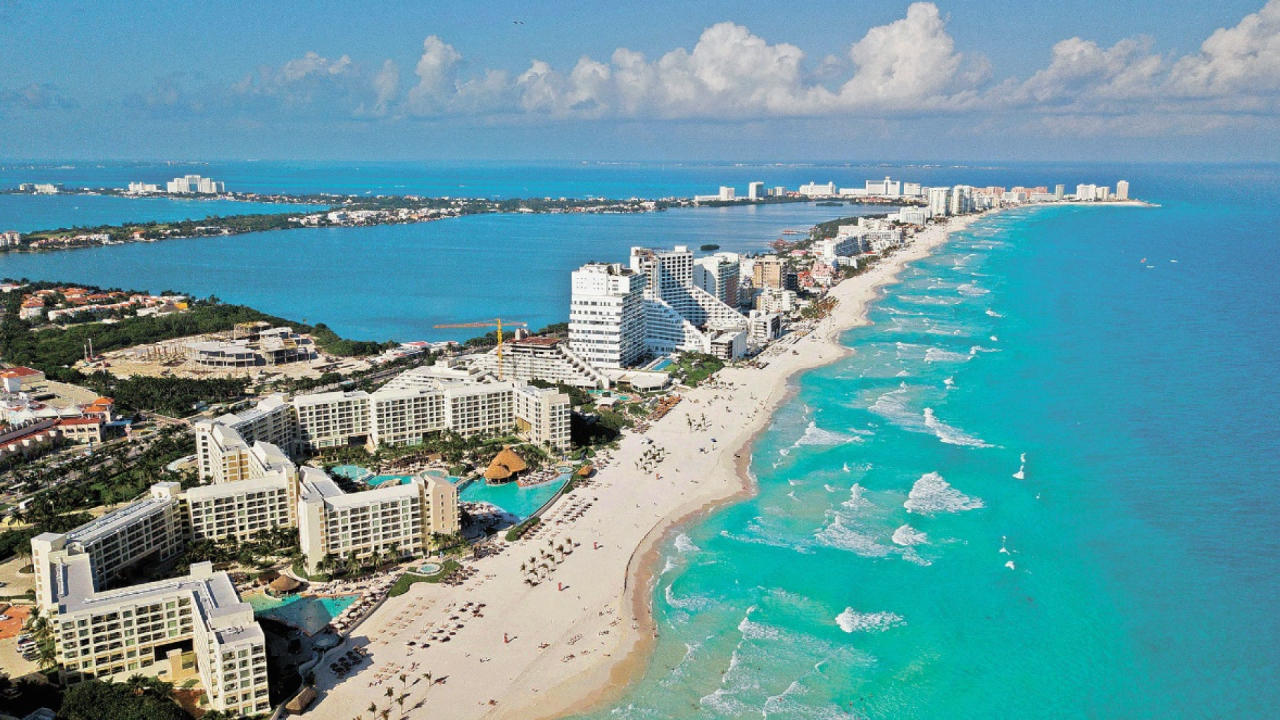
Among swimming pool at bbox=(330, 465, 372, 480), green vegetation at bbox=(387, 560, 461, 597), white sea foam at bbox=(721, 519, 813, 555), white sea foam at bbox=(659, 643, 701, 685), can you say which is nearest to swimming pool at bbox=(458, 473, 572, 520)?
swimming pool at bbox=(330, 465, 372, 480)

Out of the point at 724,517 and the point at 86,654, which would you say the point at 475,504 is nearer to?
the point at 724,517

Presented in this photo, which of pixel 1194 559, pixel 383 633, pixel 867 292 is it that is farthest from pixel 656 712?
pixel 867 292

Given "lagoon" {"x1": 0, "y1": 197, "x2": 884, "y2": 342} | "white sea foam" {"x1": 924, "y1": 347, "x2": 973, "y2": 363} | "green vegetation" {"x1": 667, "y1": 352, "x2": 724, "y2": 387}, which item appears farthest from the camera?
"lagoon" {"x1": 0, "y1": 197, "x2": 884, "y2": 342}

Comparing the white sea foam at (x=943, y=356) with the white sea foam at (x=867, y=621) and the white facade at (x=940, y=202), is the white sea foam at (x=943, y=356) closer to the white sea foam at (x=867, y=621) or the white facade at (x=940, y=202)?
the white sea foam at (x=867, y=621)

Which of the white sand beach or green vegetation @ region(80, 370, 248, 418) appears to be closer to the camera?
the white sand beach

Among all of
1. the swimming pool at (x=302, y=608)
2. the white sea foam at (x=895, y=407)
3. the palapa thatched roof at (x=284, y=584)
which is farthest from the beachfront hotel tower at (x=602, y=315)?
the swimming pool at (x=302, y=608)

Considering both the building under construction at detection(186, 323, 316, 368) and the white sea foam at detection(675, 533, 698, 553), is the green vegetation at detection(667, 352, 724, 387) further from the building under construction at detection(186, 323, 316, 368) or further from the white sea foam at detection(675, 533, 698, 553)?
the building under construction at detection(186, 323, 316, 368)
